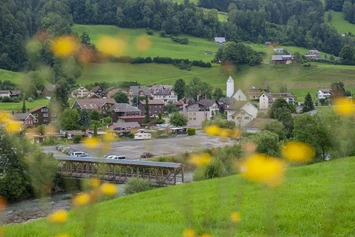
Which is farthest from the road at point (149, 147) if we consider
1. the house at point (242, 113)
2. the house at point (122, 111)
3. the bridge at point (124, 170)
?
the house at point (242, 113)

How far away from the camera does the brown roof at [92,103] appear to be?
3356 cm

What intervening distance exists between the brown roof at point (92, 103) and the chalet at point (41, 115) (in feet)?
8.29

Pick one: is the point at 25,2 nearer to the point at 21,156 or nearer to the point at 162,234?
the point at 162,234

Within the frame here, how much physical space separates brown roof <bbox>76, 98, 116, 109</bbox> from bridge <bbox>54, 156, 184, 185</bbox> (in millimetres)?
10055

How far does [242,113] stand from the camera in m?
38.9

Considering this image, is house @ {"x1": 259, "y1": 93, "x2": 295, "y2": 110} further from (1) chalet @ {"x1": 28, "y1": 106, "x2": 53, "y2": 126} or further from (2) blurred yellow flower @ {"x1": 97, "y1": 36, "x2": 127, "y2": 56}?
(2) blurred yellow flower @ {"x1": 97, "y1": 36, "x2": 127, "y2": 56}

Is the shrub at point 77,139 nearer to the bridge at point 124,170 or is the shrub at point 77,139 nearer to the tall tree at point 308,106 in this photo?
the bridge at point 124,170

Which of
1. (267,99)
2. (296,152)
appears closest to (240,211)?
(296,152)

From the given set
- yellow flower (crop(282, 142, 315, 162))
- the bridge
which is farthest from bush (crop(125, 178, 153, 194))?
yellow flower (crop(282, 142, 315, 162))

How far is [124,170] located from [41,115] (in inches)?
389

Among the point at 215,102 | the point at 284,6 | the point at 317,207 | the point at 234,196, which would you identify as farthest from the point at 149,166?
the point at 284,6

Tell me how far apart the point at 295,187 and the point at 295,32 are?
87.6 feet

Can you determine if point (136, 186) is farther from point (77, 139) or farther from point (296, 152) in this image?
point (77, 139)

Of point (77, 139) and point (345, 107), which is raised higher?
point (345, 107)
